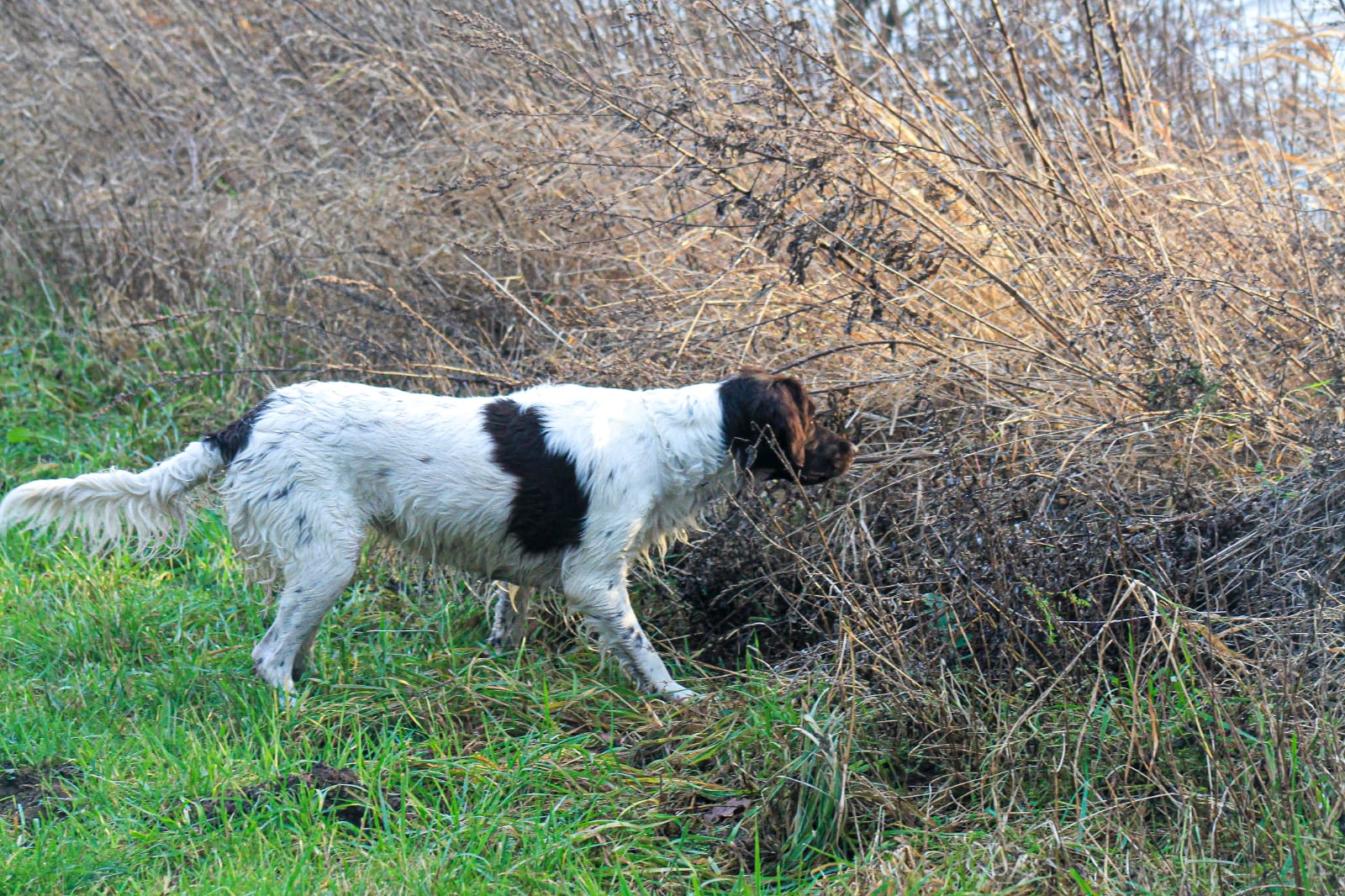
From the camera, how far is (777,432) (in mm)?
3912

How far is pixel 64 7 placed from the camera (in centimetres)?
877

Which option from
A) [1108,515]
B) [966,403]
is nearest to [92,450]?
[966,403]

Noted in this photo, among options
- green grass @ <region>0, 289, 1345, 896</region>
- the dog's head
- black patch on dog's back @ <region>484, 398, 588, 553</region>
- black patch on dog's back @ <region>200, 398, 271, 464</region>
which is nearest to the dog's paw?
green grass @ <region>0, 289, 1345, 896</region>

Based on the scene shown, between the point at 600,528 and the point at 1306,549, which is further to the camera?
the point at 600,528

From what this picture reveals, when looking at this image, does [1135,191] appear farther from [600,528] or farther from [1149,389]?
[600,528]

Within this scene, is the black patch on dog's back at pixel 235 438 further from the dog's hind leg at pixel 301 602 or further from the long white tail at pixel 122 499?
the dog's hind leg at pixel 301 602

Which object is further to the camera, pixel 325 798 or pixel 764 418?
pixel 764 418

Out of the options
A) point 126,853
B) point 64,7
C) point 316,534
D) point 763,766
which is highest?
point 64,7

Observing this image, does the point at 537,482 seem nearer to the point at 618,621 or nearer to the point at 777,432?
the point at 618,621

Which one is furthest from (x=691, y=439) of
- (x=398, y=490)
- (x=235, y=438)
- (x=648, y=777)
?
(x=235, y=438)

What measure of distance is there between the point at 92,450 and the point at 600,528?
331 cm

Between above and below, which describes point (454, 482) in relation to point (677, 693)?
above

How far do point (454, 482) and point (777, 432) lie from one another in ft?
3.40

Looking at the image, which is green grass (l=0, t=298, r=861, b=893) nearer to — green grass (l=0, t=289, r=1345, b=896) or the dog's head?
green grass (l=0, t=289, r=1345, b=896)
